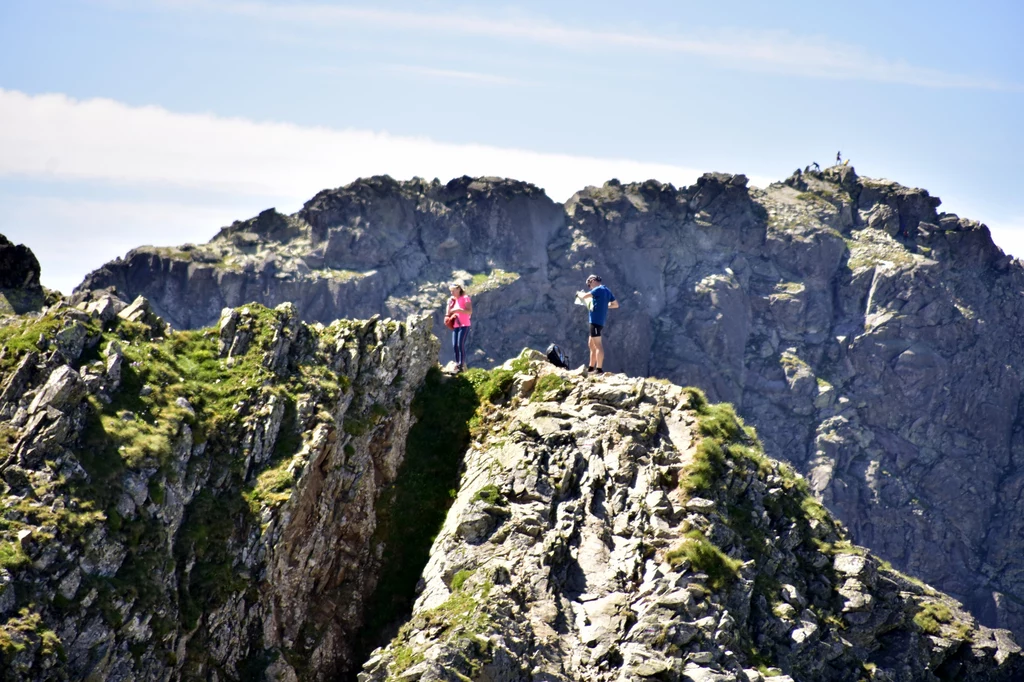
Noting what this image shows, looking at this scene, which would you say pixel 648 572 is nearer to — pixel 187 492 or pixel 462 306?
pixel 187 492

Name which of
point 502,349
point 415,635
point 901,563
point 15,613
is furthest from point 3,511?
point 901,563

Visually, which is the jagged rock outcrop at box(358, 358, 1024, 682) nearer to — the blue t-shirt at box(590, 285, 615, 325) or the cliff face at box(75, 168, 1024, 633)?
the blue t-shirt at box(590, 285, 615, 325)

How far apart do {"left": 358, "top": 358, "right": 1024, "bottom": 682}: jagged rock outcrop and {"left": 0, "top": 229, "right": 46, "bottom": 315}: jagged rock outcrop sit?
61.0 feet

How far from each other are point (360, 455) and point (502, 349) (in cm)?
15387

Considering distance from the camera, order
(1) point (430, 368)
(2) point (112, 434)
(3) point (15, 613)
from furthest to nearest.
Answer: (1) point (430, 368) < (2) point (112, 434) < (3) point (15, 613)

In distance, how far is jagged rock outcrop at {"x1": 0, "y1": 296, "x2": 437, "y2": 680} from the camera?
27219mm

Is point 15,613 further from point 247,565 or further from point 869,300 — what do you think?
point 869,300

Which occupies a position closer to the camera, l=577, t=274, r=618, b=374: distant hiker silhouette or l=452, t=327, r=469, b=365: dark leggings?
l=577, t=274, r=618, b=374: distant hiker silhouette

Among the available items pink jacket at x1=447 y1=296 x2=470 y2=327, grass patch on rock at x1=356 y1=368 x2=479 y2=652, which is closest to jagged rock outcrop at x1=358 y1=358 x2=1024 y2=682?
grass patch on rock at x1=356 y1=368 x2=479 y2=652

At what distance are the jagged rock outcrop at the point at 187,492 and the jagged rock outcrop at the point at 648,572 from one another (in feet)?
11.4

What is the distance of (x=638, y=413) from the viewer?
3656 cm

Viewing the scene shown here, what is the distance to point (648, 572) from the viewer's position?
30609 millimetres

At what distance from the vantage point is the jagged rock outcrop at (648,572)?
28.5 m

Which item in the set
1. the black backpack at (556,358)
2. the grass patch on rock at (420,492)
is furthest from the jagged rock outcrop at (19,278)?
the black backpack at (556,358)
